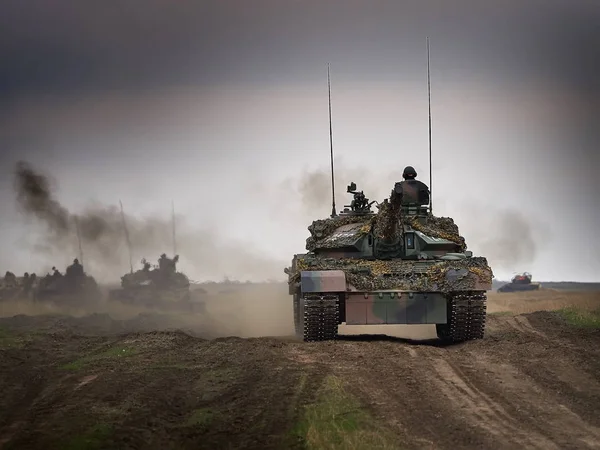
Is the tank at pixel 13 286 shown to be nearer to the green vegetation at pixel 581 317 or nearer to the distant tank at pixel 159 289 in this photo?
the distant tank at pixel 159 289

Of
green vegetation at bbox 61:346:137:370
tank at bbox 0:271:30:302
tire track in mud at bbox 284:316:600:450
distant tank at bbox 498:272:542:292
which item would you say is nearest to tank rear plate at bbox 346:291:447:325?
tire track in mud at bbox 284:316:600:450

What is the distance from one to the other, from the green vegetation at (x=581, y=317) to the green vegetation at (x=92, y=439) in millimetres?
16746

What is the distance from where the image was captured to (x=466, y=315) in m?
21.3

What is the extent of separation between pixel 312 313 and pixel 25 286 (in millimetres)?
23441

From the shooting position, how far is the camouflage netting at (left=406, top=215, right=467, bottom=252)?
23.1 m

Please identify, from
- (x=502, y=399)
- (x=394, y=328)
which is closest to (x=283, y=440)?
(x=502, y=399)

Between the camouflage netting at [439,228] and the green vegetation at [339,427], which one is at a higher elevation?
the camouflage netting at [439,228]

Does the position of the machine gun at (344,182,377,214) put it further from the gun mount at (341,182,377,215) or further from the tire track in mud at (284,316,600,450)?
the tire track in mud at (284,316,600,450)

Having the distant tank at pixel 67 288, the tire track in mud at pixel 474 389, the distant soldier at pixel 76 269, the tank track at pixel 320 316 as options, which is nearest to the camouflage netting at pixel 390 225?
the tank track at pixel 320 316

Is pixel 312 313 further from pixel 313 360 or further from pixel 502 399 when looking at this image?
pixel 502 399

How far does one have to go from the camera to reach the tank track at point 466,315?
69.5 feet

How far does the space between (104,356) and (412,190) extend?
9206 millimetres

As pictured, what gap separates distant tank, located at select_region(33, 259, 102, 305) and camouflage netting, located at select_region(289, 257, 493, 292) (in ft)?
70.6

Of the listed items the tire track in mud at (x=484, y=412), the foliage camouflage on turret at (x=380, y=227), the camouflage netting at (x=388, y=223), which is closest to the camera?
the tire track in mud at (x=484, y=412)
